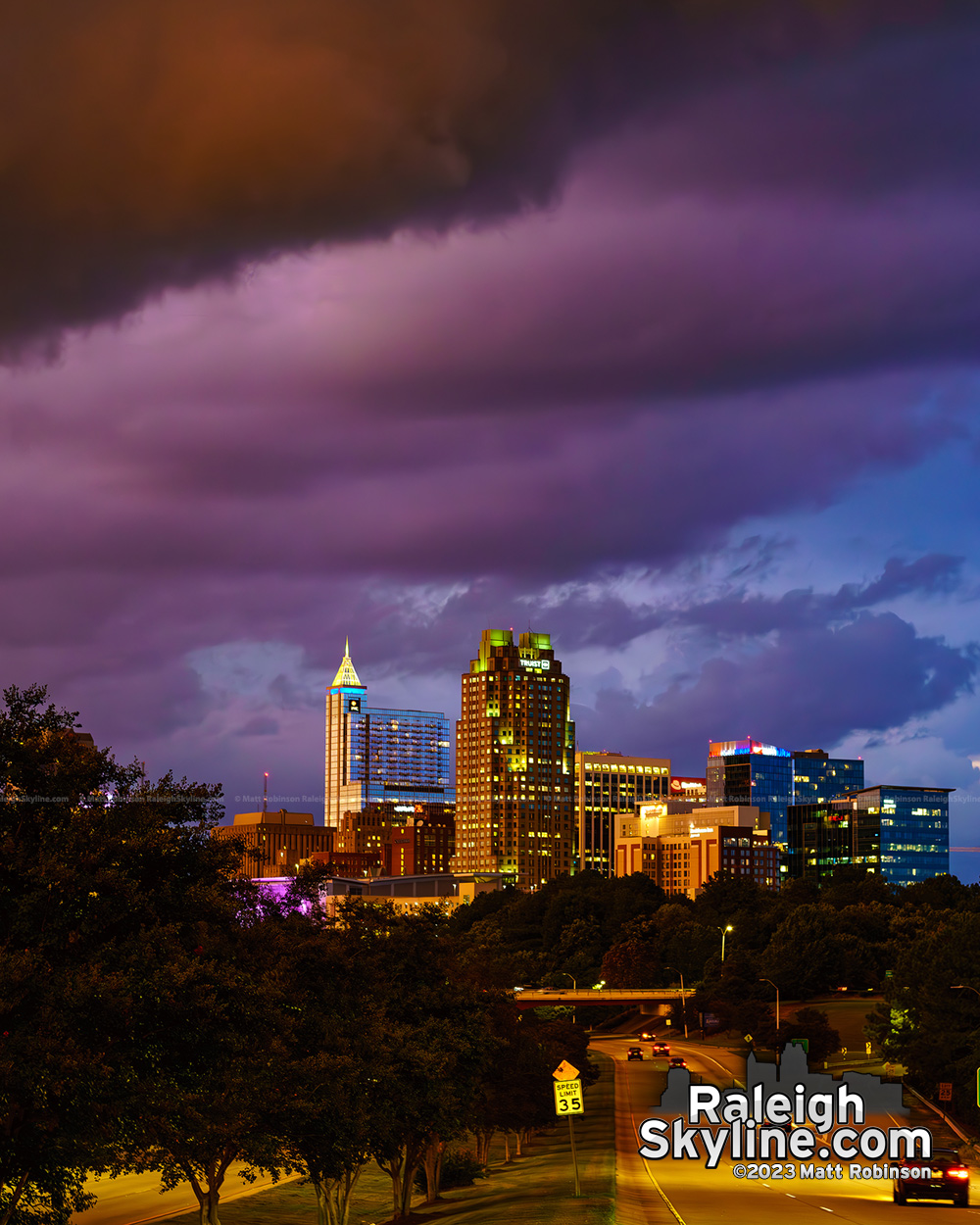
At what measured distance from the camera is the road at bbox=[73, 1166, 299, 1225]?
96.4 meters

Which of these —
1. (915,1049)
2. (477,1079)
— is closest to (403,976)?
(477,1079)

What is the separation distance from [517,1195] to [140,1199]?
52.1m

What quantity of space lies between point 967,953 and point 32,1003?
8257 centimetres

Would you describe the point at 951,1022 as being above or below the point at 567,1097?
below

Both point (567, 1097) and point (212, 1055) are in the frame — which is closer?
point (212, 1055)

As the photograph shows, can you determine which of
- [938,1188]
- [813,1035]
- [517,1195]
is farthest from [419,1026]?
[813,1035]

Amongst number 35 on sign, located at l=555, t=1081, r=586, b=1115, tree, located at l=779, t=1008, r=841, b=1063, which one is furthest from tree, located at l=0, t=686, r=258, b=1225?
tree, located at l=779, t=1008, r=841, b=1063

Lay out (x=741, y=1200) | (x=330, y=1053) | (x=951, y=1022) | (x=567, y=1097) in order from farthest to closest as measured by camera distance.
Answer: (x=951, y=1022) → (x=741, y=1200) → (x=567, y=1097) → (x=330, y=1053)

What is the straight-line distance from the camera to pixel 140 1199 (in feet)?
353

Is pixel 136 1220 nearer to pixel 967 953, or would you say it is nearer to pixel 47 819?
pixel 967 953

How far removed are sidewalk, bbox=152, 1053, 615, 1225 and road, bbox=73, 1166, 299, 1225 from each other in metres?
2.96

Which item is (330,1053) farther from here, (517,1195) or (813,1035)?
(813,1035)

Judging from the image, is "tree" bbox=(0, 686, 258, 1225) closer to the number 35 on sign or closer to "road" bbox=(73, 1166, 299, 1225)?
the number 35 on sign

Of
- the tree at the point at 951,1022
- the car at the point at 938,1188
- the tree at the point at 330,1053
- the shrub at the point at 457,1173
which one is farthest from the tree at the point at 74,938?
the tree at the point at 951,1022
